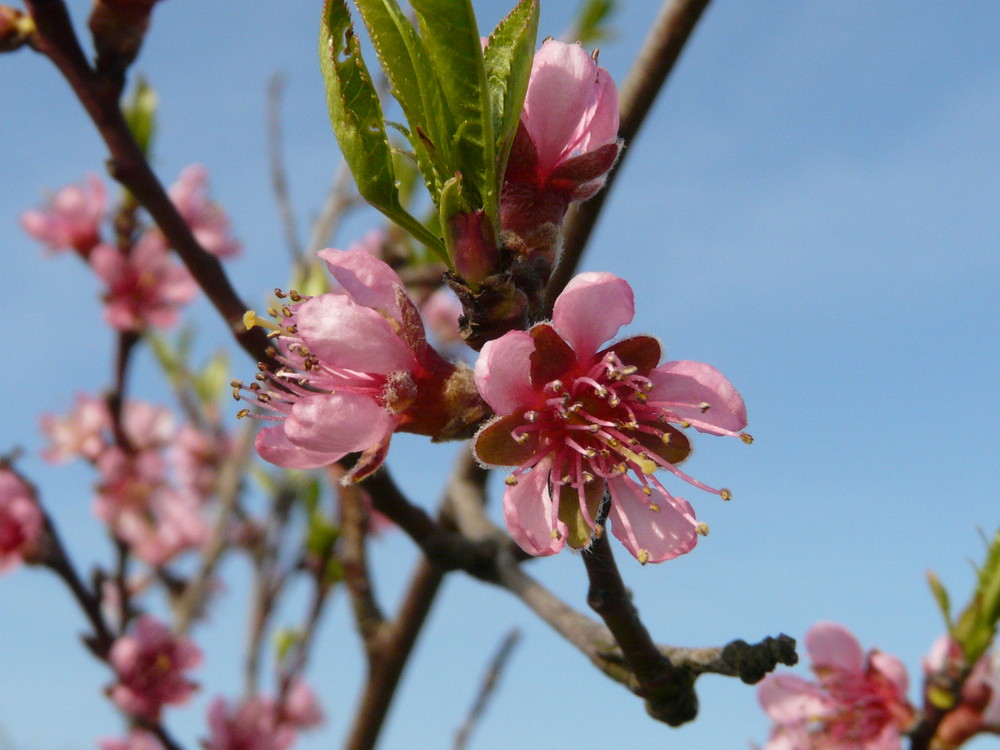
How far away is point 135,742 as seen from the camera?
10.5 ft

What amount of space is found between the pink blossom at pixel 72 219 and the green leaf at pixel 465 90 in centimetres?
359

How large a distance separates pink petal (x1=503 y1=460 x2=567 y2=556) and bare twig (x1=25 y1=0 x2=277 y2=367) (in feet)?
2.33

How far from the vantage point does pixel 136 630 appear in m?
3.27

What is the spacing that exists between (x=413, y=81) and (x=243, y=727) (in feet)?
9.90

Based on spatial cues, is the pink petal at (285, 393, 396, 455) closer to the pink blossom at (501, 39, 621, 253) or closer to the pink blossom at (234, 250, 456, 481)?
the pink blossom at (234, 250, 456, 481)

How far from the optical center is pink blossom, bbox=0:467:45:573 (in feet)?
10.8

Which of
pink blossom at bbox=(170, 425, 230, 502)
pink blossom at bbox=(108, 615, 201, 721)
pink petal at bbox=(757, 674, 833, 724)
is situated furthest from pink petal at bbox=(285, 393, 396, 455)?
pink blossom at bbox=(170, 425, 230, 502)

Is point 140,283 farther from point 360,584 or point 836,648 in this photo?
point 836,648

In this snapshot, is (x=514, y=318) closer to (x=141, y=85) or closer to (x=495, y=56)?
(x=495, y=56)

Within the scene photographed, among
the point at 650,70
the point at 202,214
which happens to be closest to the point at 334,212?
the point at 202,214

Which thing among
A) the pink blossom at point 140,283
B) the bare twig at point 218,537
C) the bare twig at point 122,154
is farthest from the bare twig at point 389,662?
the pink blossom at point 140,283

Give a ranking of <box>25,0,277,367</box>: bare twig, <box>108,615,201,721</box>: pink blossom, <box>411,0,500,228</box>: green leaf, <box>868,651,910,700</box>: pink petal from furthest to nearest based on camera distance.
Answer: <box>108,615,201,721</box>: pink blossom → <box>868,651,910,700</box>: pink petal → <box>25,0,277,367</box>: bare twig → <box>411,0,500,228</box>: green leaf

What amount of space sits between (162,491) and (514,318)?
4.45m

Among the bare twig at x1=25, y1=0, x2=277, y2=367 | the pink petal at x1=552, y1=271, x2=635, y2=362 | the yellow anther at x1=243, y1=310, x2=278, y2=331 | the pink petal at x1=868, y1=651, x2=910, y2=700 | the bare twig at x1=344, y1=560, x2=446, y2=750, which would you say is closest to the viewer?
the pink petal at x1=552, y1=271, x2=635, y2=362
